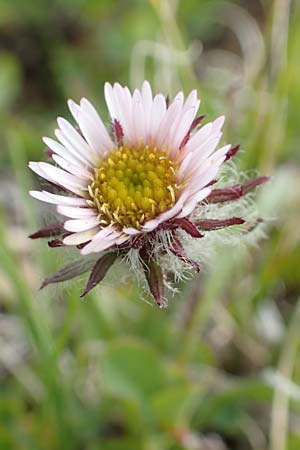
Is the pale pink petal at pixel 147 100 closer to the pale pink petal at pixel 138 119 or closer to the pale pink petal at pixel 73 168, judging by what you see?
the pale pink petal at pixel 138 119

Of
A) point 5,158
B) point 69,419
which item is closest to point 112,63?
point 5,158

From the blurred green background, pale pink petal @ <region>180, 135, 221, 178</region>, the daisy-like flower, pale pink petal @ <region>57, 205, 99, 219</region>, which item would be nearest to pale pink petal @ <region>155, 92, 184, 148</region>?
the daisy-like flower

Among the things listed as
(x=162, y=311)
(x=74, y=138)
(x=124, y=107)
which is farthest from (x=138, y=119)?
(x=162, y=311)

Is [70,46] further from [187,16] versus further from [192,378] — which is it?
[192,378]

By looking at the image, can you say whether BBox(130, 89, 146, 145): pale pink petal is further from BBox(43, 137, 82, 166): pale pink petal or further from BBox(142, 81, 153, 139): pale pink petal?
BBox(43, 137, 82, 166): pale pink petal

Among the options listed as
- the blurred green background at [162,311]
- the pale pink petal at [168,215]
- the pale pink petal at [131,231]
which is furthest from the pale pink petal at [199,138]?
the blurred green background at [162,311]

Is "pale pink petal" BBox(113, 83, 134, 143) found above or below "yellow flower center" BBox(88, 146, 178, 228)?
above

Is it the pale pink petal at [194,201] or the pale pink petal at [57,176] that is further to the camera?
the pale pink petal at [57,176]
